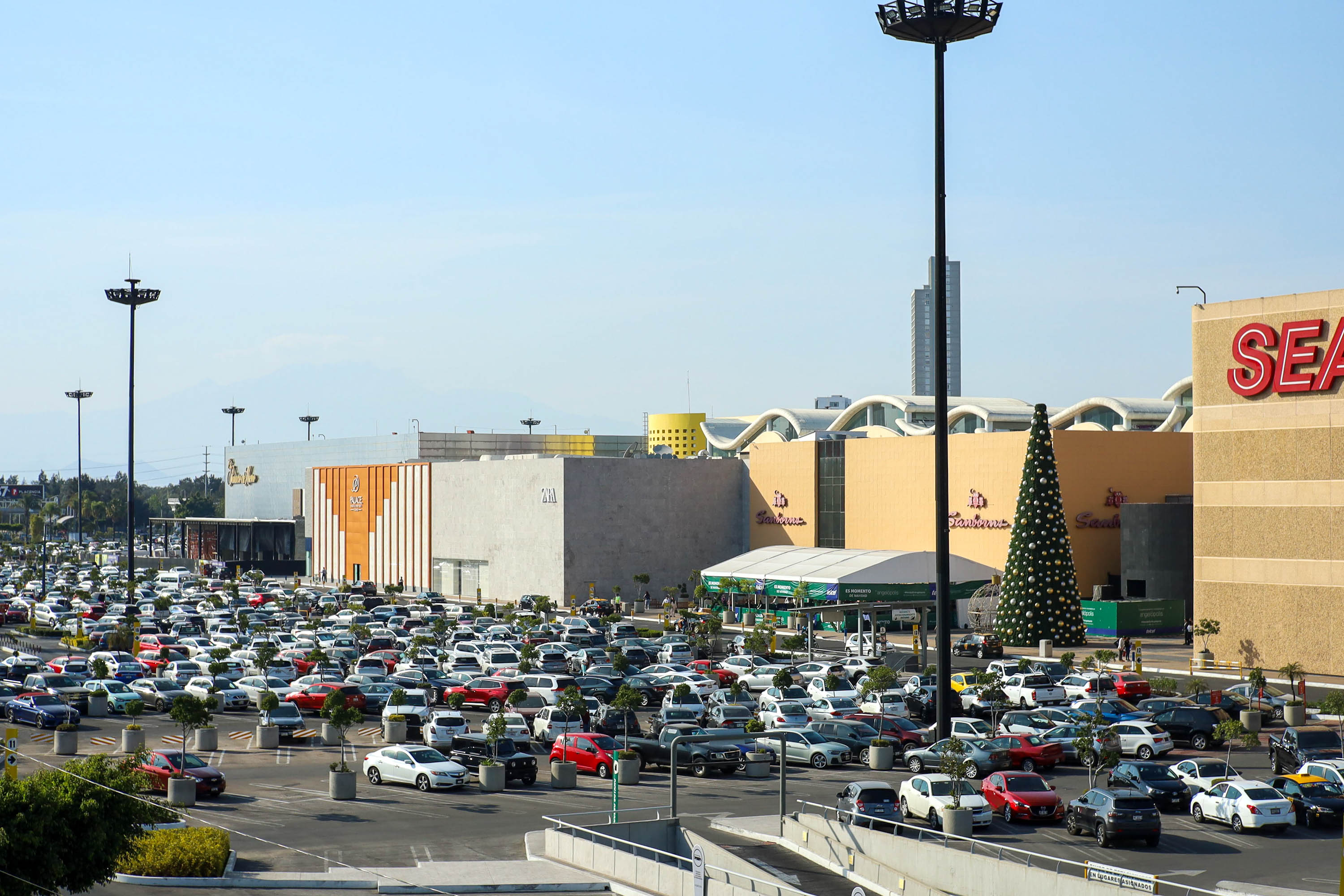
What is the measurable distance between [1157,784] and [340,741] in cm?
2327

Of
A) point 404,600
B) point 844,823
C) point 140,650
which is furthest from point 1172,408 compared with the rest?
point 844,823

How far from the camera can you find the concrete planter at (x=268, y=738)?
154ft

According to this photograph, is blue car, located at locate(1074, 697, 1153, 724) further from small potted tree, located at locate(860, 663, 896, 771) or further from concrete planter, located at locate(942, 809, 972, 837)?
concrete planter, located at locate(942, 809, 972, 837)

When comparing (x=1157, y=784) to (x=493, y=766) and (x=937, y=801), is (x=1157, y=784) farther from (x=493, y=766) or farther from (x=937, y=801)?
(x=493, y=766)

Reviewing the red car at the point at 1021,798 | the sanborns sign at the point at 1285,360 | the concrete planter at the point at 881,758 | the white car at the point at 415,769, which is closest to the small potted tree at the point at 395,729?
the white car at the point at 415,769

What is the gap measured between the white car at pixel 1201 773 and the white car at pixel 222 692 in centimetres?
3469

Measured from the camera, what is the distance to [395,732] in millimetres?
47594

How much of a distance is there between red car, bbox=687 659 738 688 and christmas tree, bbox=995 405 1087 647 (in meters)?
17.6

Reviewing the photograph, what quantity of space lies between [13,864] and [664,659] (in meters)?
46.1

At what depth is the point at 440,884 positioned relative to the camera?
2719cm

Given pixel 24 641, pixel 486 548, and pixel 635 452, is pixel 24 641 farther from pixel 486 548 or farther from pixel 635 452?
pixel 635 452

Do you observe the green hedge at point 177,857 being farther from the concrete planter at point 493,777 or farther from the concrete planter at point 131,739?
the concrete planter at point 131,739

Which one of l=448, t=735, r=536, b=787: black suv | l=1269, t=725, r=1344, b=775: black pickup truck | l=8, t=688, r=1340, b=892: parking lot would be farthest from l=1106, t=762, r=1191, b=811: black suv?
l=448, t=735, r=536, b=787: black suv

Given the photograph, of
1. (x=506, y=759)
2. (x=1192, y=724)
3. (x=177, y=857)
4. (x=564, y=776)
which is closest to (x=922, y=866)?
(x=177, y=857)
